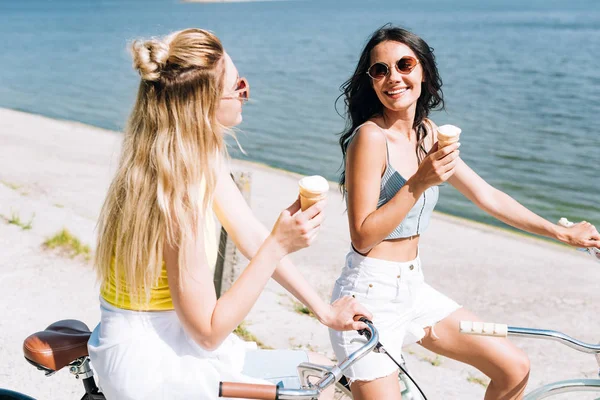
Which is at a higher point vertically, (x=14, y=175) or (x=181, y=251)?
(x=181, y=251)

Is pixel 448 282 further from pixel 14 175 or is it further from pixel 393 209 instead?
pixel 14 175

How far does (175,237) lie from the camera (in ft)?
6.89

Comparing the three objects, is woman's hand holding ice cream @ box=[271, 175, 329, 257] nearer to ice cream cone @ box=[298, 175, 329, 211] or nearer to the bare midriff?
ice cream cone @ box=[298, 175, 329, 211]

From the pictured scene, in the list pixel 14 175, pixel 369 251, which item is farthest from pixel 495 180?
pixel 369 251

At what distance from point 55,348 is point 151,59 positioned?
1135 millimetres

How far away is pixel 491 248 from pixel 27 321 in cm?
557

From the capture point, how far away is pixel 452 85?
2341 centimetres

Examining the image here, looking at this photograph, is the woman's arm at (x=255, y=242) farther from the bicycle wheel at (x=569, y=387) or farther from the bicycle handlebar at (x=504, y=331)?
the bicycle wheel at (x=569, y=387)

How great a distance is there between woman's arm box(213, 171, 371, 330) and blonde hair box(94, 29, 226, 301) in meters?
0.13

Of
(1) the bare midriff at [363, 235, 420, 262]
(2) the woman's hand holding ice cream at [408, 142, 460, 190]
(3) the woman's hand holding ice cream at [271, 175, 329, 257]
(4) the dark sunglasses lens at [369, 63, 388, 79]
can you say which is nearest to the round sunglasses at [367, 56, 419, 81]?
(4) the dark sunglasses lens at [369, 63, 388, 79]

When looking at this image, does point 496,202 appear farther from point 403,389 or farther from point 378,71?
point 403,389

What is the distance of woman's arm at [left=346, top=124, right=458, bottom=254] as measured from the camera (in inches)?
101

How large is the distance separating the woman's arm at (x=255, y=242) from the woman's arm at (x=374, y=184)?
31cm

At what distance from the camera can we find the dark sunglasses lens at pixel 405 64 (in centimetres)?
292
